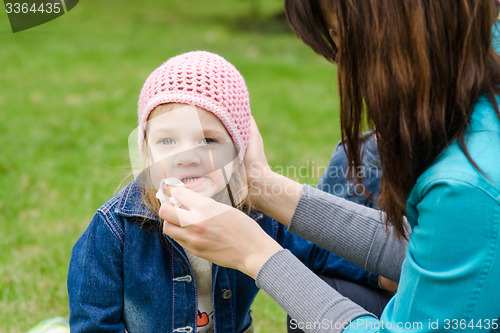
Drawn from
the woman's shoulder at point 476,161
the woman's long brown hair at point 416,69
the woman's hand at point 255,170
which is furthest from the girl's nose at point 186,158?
the woman's shoulder at point 476,161

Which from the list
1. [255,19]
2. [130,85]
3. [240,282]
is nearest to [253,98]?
[130,85]

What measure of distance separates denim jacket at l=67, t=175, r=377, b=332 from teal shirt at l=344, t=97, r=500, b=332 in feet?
2.37

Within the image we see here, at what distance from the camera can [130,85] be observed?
20.1 ft

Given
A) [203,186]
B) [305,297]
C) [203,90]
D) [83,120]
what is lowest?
[83,120]

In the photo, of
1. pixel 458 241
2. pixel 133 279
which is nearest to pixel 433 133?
pixel 458 241

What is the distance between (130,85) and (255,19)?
20.0 feet

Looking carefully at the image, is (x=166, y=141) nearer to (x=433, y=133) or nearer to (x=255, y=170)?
(x=255, y=170)

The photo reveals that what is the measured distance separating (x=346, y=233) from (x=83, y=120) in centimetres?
368

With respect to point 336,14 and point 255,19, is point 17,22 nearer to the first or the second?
point 255,19

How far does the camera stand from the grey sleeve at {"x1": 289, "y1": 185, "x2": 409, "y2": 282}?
182 cm

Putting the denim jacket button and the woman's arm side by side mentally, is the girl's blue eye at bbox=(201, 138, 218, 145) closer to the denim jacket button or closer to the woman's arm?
the woman's arm

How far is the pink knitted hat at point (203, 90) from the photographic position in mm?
1659

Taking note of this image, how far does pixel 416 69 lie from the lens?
1183 mm

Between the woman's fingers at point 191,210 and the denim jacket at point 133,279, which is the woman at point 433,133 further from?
the denim jacket at point 133,279
